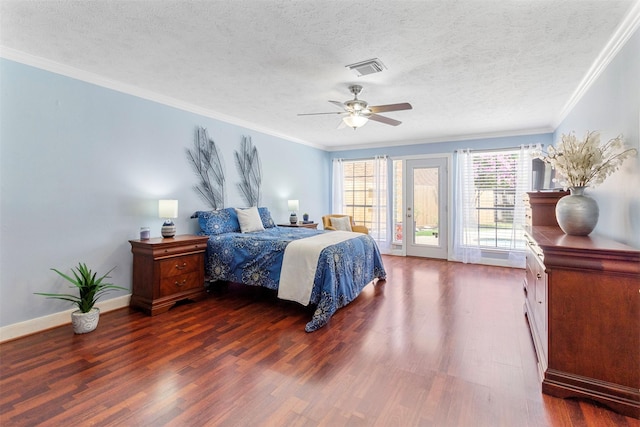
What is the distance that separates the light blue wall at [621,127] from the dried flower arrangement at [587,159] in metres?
0.09

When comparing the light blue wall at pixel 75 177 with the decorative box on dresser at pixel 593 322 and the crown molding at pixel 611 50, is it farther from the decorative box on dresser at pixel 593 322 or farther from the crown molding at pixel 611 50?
the crown molding at pixel 611 50

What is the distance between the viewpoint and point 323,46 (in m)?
2.44

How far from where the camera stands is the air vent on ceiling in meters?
2.67

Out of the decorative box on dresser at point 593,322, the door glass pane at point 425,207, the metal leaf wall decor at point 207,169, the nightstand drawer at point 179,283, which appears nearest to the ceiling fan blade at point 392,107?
the decorative box on dresser at point 593,322

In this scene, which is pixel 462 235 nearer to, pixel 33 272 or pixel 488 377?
pixel 488 377

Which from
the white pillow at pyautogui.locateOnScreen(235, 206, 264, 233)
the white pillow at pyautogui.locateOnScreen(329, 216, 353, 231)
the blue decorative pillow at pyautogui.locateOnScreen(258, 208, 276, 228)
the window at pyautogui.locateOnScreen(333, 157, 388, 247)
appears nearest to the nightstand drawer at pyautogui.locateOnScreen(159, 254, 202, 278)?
the white pillow at pyautogui.locateOnScreen(235, 206, 264, 233)

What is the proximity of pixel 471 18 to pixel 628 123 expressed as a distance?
4.29 ft

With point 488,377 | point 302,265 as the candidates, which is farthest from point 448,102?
point 488,377

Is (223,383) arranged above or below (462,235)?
below

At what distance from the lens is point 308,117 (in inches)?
180

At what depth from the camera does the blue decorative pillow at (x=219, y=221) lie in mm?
4082

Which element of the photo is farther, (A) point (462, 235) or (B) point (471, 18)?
(A) point (462, 235)

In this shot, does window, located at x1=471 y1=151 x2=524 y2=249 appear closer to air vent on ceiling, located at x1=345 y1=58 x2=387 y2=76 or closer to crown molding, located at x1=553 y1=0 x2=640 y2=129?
crown molding, located at x1=553 y1=0 x2=640 y2=129

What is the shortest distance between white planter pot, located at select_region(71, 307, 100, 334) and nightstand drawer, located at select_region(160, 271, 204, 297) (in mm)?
630
